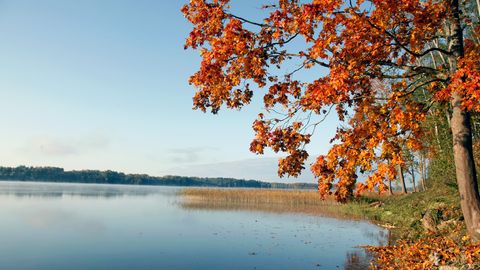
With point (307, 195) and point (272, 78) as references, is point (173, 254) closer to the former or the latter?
point (272, 78)

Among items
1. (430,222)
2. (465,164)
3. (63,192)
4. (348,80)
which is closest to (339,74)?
(348,80)

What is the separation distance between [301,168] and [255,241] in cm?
1424

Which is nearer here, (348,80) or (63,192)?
(348,80)

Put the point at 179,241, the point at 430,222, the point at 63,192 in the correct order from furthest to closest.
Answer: the point at 63,192 < the point at 179,241 < the point at 430,222

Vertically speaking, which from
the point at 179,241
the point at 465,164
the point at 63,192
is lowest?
the point at 179,241

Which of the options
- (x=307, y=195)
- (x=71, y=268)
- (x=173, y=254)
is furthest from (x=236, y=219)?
(x=307, y=195)

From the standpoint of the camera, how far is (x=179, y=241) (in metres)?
23.0

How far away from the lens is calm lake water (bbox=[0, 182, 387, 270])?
17359 mm

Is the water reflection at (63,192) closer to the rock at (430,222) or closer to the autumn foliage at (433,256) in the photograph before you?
the rock at (430,222)

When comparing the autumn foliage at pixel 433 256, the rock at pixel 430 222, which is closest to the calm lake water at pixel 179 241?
the autumn foliage at pixel 433 256

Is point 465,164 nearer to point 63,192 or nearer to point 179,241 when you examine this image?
point 179,241

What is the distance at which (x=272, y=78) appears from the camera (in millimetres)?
11047

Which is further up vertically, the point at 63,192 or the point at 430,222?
the point at 63,192

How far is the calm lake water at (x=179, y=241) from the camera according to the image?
1736cm
